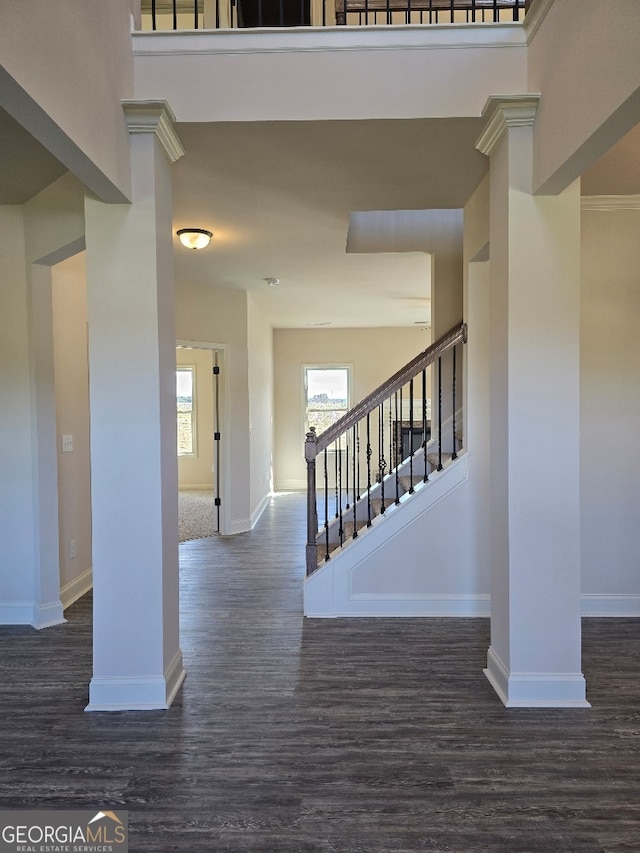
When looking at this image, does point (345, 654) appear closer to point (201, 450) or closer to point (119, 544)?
point (119, 544)

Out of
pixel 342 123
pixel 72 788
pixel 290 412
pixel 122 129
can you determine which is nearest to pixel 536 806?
pixel 72 788

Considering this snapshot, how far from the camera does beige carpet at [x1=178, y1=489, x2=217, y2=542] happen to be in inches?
240

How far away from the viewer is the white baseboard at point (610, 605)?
11.6 ft

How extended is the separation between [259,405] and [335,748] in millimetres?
5420

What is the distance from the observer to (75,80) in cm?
192

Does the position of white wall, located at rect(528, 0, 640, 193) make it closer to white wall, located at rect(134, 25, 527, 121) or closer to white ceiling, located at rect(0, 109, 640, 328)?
white wall, located at rect(134, 25, 527, 121)

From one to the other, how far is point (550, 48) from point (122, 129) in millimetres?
1857

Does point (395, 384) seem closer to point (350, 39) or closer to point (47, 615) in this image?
point (350, 39)

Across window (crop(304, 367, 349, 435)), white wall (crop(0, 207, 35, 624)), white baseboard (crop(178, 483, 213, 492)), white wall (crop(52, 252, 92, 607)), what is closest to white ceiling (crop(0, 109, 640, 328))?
white wall (crop(0, 207, 35, 624))

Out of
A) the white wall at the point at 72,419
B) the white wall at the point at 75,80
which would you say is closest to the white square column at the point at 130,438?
the white wall at the point at 75,80

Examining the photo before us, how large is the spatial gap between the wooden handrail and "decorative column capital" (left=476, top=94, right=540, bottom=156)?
4.33 feet

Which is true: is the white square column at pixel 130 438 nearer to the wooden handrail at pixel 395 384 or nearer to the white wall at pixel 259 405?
the wooden handrail at pixel 395 384

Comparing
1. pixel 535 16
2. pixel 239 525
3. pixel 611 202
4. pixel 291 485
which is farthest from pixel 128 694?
pixel 291 485

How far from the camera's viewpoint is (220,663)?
2924 mm
